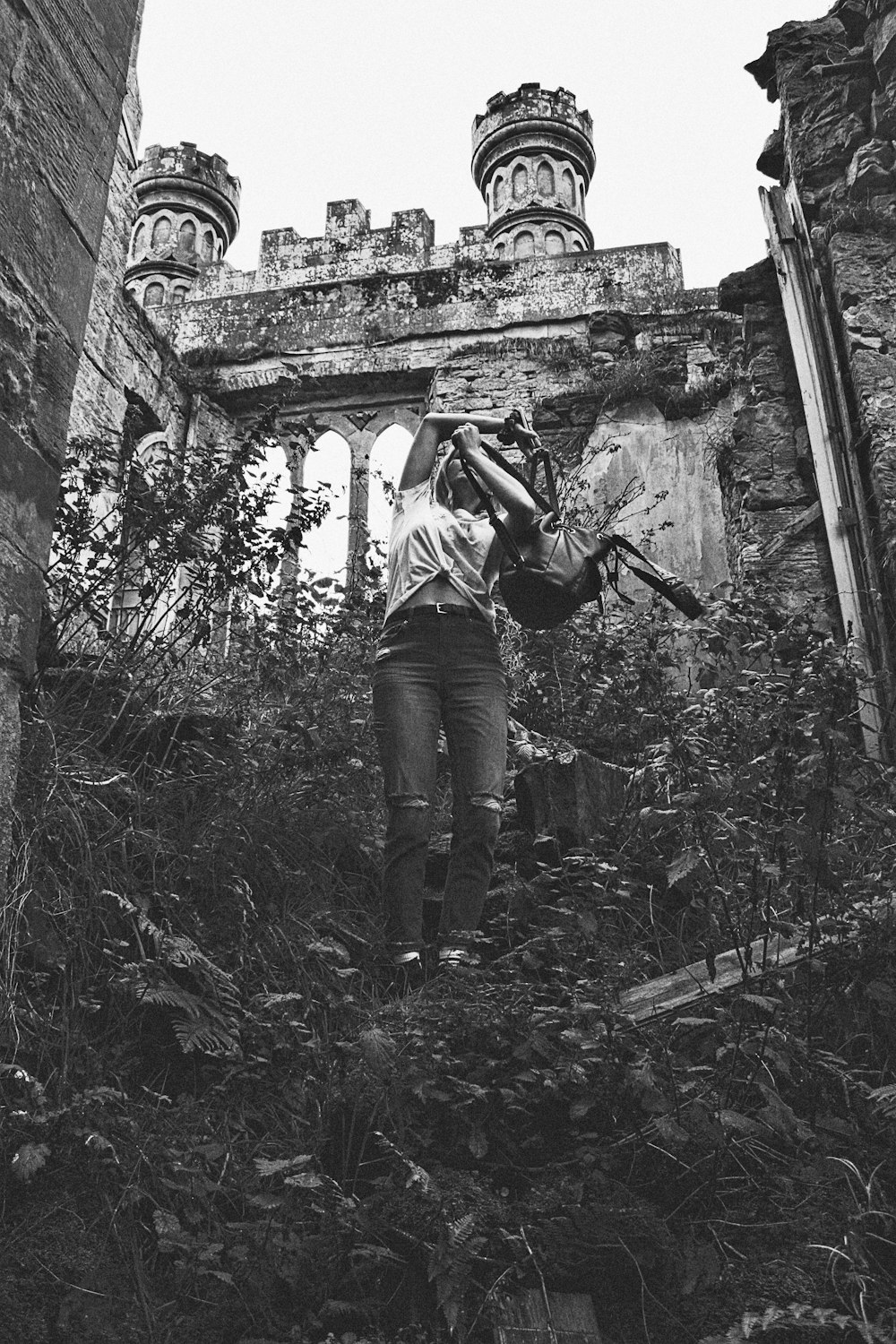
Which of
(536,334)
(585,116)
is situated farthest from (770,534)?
(585,116)

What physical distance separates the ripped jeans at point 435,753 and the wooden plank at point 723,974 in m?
0.57

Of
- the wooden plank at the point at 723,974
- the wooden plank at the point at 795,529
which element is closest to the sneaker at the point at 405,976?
the wooden plank at the point at 723,974

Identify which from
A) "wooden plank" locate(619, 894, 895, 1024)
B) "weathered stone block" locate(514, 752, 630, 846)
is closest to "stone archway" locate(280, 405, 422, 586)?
"weathered stone block" locate(514, 752, 630, 846)

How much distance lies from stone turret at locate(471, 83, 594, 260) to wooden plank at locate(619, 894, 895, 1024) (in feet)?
42.6

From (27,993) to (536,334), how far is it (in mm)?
9764

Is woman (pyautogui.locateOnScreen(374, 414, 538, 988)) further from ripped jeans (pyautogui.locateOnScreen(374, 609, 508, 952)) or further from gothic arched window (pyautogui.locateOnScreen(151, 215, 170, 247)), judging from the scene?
gothic arched window (pyautogui.locateOnScreen(151, 215, 170, 247))

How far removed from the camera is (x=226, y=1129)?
2754 mm

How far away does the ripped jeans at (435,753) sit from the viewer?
3.60 meters

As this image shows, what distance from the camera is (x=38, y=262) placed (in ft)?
7.55

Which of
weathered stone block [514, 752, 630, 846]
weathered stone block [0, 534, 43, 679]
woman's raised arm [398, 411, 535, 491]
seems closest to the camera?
weathered stone block [0, 534, 43, 679]

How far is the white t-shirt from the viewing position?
12.5 feet

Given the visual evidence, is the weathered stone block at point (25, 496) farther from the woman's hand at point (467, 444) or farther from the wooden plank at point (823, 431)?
the wooden plank at point (823, 431)

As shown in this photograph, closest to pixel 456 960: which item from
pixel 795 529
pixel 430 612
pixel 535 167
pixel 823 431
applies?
pixel 430 612

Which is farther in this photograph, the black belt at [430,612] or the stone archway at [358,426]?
the stone archway at [358,426]
